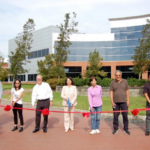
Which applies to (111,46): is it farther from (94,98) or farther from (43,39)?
(94,98)

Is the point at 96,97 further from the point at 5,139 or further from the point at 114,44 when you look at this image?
the point at 114,44

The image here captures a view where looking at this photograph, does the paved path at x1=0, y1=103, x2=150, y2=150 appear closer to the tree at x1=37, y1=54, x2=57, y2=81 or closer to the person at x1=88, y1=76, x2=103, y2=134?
the person at x1=88, y1=76, x2=103, y2=134

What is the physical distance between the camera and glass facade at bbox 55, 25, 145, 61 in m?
36.6

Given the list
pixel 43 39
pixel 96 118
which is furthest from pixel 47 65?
pixel 96 118

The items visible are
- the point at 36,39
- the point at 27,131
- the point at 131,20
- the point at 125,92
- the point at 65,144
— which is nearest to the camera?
the point at 65,144

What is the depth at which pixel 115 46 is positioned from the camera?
3753cm

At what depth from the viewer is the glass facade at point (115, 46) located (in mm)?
36594

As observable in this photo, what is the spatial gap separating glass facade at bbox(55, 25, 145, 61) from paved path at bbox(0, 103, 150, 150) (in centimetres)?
3067

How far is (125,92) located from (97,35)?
109 ft

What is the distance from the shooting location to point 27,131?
6633 mm

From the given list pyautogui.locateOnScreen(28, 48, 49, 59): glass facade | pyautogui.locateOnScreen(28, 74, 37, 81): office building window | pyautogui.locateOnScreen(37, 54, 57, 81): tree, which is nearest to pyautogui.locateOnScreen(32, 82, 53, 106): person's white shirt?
pyautogui.locateOnScreen(37, 54, 57, 81): tree

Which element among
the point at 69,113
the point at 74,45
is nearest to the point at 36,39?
the point at 74,45

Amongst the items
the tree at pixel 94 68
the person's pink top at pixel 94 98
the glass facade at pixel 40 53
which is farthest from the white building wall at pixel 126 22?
the person's pink top at pixel 94 98

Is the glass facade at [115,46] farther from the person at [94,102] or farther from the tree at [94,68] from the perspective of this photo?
the person at [94,102]
